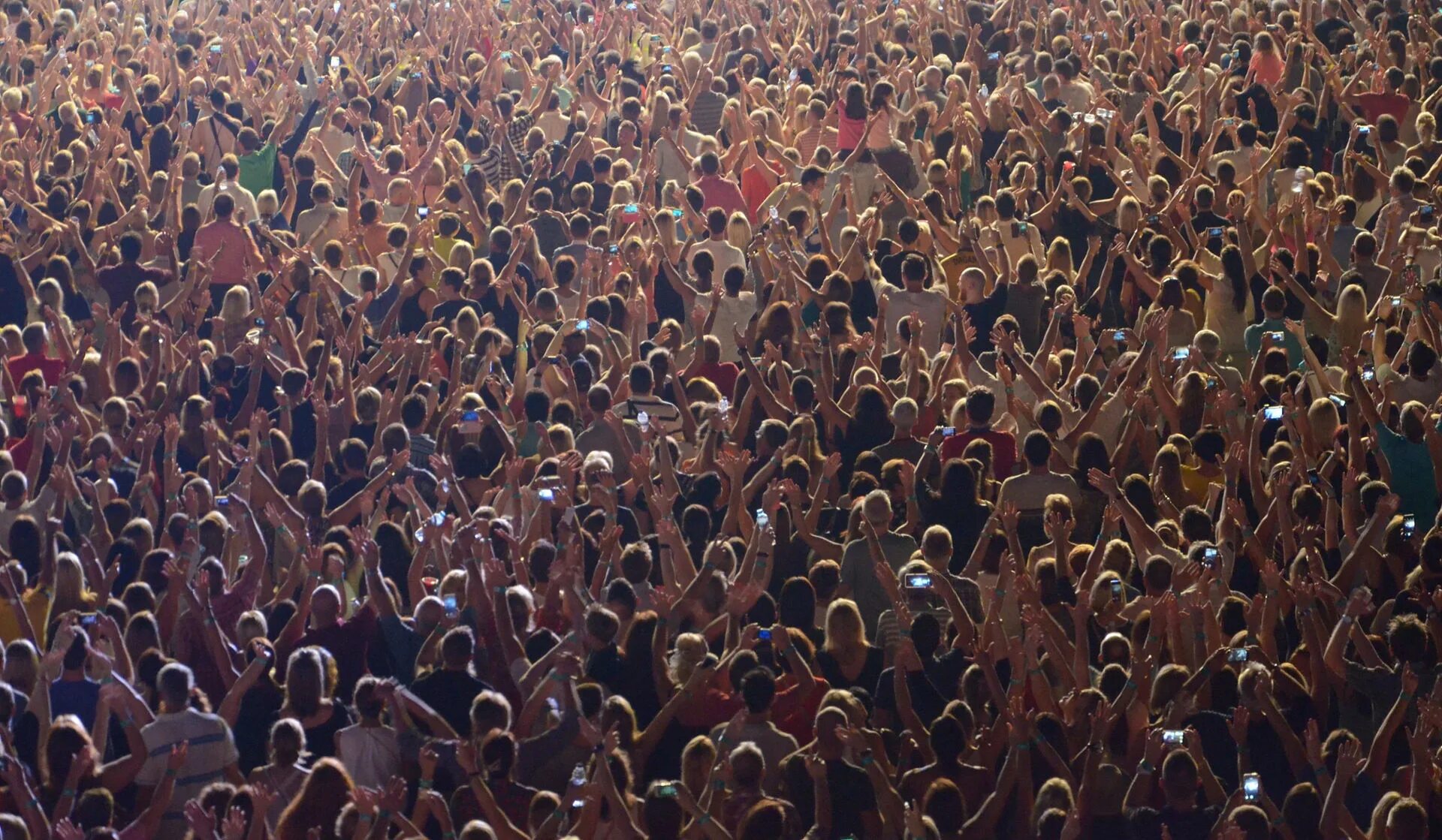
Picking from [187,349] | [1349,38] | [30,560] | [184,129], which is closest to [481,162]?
[184,129]

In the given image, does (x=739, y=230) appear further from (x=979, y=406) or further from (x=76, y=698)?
(x=76, y=698)

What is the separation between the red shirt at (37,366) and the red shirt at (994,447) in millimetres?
4658

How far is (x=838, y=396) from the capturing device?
35.4ft

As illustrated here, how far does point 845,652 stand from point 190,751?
2488 mm

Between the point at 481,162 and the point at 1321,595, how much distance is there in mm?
7305

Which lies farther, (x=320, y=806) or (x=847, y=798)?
(x=847, y=798)

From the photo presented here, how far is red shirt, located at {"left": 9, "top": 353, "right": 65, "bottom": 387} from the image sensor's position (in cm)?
1127

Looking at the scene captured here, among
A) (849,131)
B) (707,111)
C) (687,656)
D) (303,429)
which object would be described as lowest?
(303,429)

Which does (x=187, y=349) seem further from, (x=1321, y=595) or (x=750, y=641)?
(x=1321, y=595)

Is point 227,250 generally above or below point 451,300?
above

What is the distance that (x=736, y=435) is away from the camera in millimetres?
10508

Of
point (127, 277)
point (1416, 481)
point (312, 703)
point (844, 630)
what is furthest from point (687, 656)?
point (127, 277)

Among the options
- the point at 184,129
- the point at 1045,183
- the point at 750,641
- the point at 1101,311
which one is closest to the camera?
the point at 750,641

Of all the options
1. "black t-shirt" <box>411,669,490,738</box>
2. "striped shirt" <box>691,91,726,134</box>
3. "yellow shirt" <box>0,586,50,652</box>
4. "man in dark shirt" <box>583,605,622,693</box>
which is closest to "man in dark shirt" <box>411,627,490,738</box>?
"black t-shirt" <box>411,669,490,738</box>
